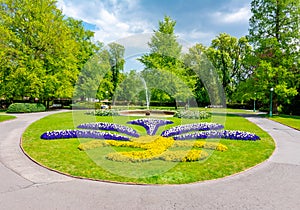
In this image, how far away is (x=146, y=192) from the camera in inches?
204

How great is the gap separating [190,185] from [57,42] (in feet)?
99.7

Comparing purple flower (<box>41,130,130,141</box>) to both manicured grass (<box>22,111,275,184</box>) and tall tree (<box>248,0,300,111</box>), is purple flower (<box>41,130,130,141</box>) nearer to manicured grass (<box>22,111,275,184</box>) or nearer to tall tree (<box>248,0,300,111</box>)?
manicured grass (<box>22,111,275,184</box>)

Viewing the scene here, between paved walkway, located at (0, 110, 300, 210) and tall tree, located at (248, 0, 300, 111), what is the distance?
73.6 ft

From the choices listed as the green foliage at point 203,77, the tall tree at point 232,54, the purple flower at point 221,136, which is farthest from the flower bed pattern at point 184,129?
the tall tree at point 232,54

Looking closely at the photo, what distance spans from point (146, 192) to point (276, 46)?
2837 centimetres

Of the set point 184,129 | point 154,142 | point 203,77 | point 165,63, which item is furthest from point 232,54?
point 154,142

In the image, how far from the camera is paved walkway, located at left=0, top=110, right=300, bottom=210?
181 inches

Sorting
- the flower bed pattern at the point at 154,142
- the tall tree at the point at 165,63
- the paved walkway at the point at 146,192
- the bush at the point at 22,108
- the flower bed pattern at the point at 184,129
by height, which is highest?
the tall tree at the point at 165,63

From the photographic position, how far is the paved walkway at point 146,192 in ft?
15.1

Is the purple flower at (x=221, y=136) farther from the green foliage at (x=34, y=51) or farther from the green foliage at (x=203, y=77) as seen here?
the green foliage at (x=34, y=51)

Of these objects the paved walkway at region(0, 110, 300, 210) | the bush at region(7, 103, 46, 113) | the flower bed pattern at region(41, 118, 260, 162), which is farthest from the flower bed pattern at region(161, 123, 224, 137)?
the bush at region(7, 103, 46, 113)

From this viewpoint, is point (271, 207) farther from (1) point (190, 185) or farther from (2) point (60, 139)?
(2) point (60, 139)

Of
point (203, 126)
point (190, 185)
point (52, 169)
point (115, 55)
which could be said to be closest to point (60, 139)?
point (52, 169)

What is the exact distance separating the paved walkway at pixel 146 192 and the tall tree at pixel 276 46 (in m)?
22.4
